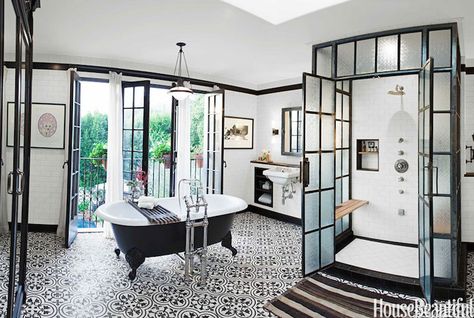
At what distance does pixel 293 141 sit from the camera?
5785mm

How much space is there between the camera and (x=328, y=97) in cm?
360

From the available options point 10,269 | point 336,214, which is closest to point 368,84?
point 336,214

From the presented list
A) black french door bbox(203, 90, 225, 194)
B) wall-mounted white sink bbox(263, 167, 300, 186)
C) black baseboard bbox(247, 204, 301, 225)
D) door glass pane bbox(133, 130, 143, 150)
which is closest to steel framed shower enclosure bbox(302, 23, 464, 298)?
wall-mounted white sink bbox(263, 167, 300, 186)

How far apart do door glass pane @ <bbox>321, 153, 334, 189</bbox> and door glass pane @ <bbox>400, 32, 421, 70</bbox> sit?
1246 mm

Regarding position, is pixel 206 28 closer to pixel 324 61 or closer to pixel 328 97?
pixel 324 61

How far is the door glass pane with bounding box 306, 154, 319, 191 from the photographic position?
11.3 ft

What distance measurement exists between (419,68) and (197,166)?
13.2ft

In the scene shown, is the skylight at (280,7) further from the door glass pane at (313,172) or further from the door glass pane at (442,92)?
the door glass pane at (313,172)

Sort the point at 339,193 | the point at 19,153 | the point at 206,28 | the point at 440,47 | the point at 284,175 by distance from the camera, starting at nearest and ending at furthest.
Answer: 1. the point at 19,153
2. the point at 440,47
3. the point at 206,28
4. the point at 339,193
5. the point at 284,175

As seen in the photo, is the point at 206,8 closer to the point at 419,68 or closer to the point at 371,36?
the point at 371,36

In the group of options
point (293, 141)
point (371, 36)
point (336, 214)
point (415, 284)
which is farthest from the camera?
point (293, 141)

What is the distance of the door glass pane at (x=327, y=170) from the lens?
11.7 feet

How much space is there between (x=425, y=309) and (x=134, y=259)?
293 centimetres

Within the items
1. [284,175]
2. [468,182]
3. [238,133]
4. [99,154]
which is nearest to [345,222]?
[284,175]
